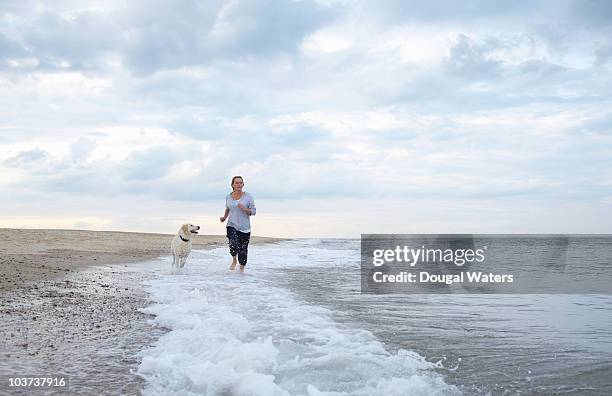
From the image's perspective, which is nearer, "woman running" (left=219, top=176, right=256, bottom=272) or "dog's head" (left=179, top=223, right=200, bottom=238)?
"woman running" (left=219, top=176, right=256, bottom=272)

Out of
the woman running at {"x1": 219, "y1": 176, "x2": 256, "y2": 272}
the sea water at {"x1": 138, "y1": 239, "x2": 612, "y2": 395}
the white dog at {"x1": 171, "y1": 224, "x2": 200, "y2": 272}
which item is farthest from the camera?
the white dog at {"x1": 171, "y1": 224, "x2": 200, "y2": 272}

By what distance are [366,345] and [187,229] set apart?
8.43 metres

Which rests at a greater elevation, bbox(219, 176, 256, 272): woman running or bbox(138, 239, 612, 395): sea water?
bbox(219, 176, 256, 272): woman running

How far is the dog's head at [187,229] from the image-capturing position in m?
12.8

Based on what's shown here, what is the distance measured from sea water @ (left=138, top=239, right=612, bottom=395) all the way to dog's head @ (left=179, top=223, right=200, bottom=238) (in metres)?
3.24

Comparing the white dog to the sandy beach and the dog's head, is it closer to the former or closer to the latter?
the dog's head

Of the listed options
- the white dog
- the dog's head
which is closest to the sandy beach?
the white dog

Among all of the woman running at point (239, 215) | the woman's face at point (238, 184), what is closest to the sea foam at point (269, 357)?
the woman running at point (239, 215)

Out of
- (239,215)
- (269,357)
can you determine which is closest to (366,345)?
(269,357)

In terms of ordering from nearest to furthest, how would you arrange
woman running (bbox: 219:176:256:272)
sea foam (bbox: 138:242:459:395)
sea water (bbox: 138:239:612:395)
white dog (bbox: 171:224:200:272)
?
sea foam (bbox: 138:242:459:395) → sea water (bbox: 138:239:612:395) → woman running (bbox: 219:176:256:272) → white dog (bbox: 171:224:200:272)

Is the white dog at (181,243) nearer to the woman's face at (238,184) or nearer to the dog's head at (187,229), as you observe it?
the dog's head at (187,229)

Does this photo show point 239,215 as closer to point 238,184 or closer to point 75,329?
point 238,184

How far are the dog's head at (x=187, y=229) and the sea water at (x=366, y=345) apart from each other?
3237 millimetres

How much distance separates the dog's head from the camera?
42.1ft
